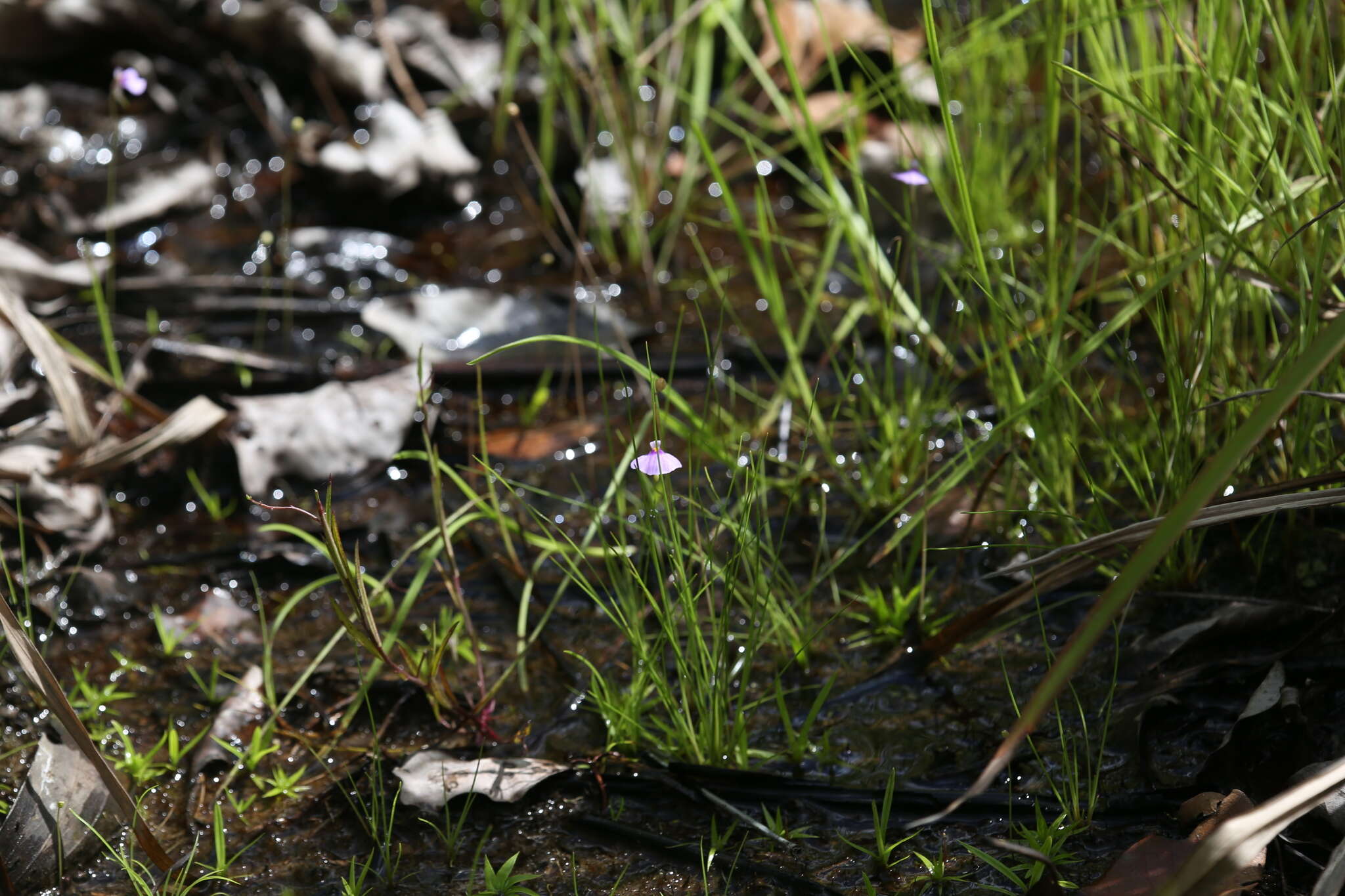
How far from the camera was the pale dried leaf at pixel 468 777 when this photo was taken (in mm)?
1317

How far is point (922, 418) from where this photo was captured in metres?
1.73

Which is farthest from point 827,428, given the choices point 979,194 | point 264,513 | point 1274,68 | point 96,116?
point 96,116

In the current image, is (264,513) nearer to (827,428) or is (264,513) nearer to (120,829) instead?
(120,829)

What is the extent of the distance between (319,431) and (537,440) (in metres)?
0.39

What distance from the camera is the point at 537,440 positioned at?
2037 millimetres

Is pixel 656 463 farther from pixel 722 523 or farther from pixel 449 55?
pixel 449 55

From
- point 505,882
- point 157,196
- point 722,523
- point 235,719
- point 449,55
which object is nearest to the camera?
point 505,882

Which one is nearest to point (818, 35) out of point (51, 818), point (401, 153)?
point (401, 153)

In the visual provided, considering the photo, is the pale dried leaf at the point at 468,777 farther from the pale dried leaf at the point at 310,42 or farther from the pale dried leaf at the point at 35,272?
the pale dried leaf at the point at 310,42

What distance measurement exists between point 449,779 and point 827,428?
89 cm

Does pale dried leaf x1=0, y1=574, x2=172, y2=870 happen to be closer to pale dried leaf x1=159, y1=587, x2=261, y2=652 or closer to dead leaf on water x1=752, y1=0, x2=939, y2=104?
pale dried leaf x1=159, y1=587, x2=261, y2=652

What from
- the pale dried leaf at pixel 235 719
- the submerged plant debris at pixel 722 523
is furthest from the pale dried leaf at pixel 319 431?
the pale dried leaf at pixel 235 719

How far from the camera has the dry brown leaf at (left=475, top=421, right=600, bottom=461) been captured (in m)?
2.00

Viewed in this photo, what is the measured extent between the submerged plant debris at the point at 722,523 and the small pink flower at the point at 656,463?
0.05m
